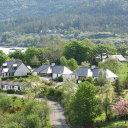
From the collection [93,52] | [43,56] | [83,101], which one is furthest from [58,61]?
[83,101]

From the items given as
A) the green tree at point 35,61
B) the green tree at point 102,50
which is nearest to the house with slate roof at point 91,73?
the green tree at point 35,61

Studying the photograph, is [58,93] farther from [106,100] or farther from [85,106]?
[106,100]

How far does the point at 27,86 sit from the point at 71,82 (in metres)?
10.8

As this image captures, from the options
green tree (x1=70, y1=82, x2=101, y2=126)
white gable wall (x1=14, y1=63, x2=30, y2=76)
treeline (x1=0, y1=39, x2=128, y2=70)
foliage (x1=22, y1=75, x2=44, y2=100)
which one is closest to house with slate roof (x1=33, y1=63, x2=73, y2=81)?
white gable wall (x1=14, y1=63, x2=30, y2=76)

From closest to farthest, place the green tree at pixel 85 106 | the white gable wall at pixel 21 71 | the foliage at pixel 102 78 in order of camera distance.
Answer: the green tree at pixel 85 106, the foliage at pixel 102 78, the white gable wall at pixel 21 71

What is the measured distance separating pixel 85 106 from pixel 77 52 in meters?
64.2

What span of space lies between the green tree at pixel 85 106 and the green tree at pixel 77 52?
6023 cm

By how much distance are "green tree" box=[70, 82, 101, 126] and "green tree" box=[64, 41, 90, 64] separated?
198ft

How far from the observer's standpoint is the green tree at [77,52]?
352 feet

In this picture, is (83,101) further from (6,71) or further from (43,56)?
(43,56)

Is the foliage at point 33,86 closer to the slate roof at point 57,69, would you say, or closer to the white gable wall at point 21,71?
the slate roof at point 57,69

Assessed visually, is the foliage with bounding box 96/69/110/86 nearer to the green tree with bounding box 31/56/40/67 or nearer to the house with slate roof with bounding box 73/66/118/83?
the house with slate roof with bounding box 73/66/118/83

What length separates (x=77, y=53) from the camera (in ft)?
356

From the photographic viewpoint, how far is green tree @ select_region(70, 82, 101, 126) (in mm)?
45000
